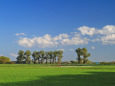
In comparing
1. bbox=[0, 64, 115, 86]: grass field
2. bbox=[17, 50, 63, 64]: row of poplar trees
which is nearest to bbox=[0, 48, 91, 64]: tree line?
bbox=[17, 50, 63, 64]: row of poplar trees

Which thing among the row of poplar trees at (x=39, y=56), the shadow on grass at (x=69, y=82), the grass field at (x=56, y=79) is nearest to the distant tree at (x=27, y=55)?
the row of poplar trees at (x=39, y=56)

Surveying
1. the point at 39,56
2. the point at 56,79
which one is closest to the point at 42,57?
the point at 39,56

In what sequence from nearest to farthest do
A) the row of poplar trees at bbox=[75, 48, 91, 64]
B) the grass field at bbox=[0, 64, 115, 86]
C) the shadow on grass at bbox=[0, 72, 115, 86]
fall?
1. the shadow on grass at bbox=[0, 72, 115, 86]
2. the grass field at bbox=[0, 64, 115, 86]
3. the row of poplar trees at bbox=[75, 48, 91, 64]

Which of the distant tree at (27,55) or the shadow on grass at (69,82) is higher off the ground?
the distant tree at (27,55)

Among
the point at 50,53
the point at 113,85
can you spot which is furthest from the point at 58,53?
the point at 113,85

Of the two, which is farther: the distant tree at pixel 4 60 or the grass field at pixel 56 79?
the distant tree at pixel 4 60

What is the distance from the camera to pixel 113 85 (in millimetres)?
12055

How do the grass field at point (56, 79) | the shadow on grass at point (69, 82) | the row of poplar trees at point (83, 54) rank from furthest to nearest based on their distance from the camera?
the row of poplar trees at point (83, 54) < the grass field at point (56, 79) < the shadow on grass at point (69, 82)

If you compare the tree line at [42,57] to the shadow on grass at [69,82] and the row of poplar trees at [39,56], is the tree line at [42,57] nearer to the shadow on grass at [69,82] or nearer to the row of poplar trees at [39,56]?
the row of poplar trees at [39,56]

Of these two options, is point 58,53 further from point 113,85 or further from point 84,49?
point 113,85

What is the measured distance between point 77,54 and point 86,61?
7344 millimetres

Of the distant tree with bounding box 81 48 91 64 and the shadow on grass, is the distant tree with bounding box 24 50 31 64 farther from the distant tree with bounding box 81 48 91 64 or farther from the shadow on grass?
the shadow on grass

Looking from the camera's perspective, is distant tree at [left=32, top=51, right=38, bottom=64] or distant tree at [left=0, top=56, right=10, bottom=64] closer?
distant tree at [left=0, top=56, right=10, bottom=64]

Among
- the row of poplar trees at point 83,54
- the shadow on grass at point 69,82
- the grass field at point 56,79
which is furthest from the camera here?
the row of poplar trees at point 83,54
